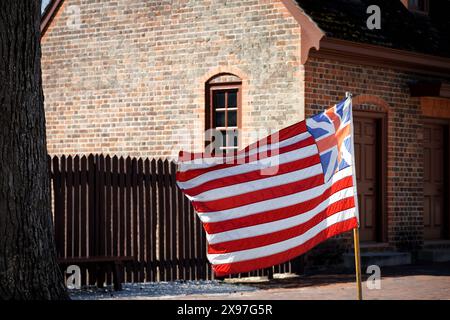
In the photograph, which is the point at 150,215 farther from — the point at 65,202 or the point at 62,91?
the point at 62,91

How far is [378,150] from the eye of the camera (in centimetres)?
1942

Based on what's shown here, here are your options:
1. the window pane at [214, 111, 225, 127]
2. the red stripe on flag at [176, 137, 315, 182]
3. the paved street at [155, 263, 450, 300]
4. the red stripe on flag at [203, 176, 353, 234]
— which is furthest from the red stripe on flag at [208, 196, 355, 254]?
the window pane at [214, 111, 225, 127]

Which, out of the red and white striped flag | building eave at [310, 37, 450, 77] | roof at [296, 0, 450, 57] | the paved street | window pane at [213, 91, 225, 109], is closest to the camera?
the red and white striped flag

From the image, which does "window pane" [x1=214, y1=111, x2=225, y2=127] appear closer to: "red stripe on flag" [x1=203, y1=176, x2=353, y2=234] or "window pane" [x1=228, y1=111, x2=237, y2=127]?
"window pane" [x1=228, y1=111, x2=237, y2=127]

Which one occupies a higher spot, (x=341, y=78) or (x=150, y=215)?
(x=341, y=78)

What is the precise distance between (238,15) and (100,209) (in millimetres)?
5283

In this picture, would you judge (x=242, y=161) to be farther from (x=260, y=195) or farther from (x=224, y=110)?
(x=224, y=110)

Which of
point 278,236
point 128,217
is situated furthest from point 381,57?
A: point 278,236

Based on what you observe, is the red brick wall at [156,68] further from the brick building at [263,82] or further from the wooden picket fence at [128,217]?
the wooden picket fence at [128,217]

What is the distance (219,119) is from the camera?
61.6 feet

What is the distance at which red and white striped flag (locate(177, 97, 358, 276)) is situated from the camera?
938cm

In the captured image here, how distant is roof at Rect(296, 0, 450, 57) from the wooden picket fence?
156 inches

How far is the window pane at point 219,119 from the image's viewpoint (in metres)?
18.7

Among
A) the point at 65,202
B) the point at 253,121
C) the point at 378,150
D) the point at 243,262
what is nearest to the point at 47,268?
the point at 243,262
